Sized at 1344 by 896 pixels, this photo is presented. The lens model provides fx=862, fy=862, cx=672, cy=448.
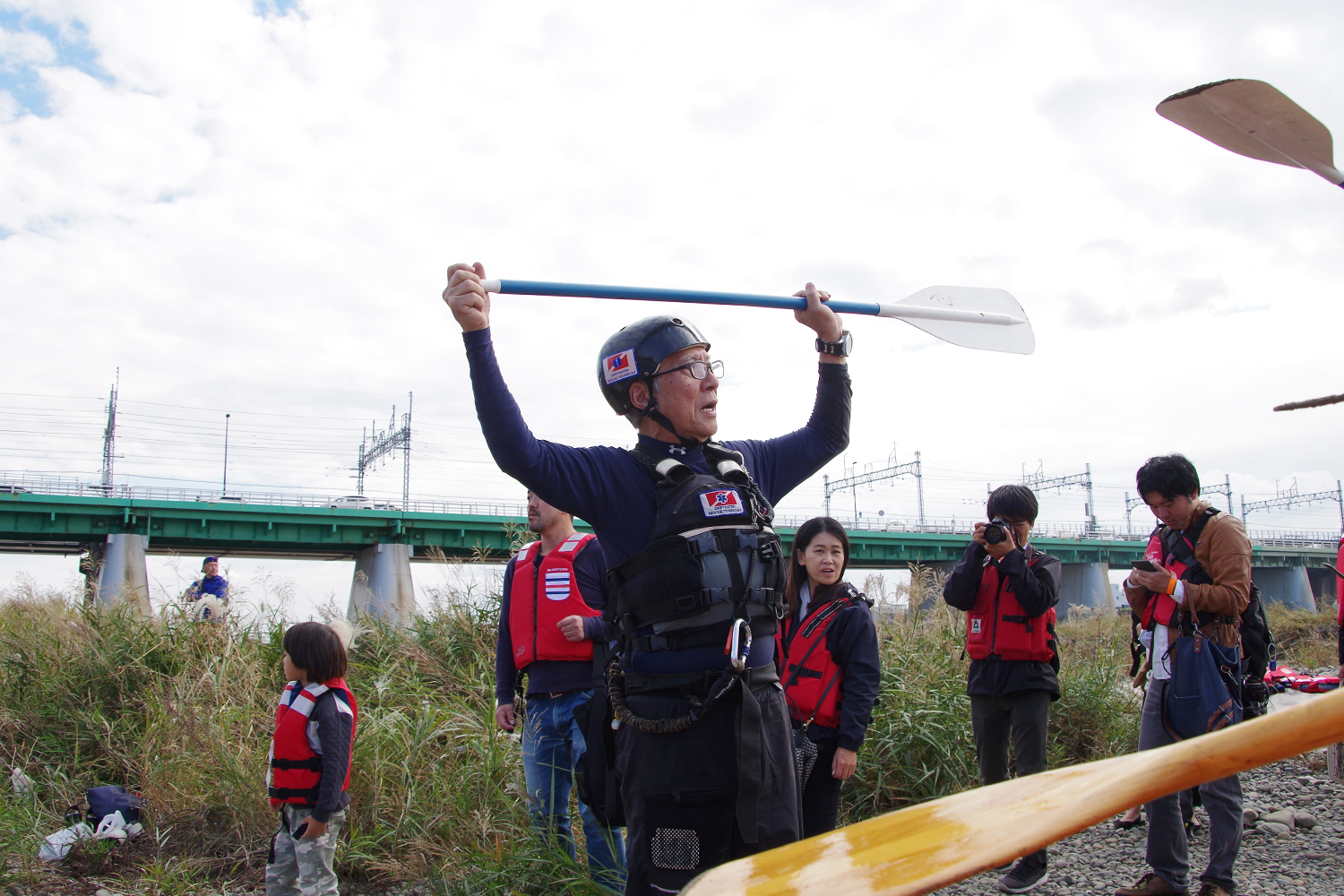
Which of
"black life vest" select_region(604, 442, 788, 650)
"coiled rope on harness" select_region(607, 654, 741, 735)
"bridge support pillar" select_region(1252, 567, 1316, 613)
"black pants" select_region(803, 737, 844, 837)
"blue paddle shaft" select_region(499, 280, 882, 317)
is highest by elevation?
"blue paddle shaft" select_region(499, 280, 882, 317)

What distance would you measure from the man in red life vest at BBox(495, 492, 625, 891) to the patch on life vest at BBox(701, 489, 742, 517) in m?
1.86

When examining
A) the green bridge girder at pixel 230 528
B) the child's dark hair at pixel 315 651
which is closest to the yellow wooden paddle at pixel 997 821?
the child's dark hair at pixel 315 651

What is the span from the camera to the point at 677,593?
2213mm

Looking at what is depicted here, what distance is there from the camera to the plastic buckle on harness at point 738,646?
2131 millimetres

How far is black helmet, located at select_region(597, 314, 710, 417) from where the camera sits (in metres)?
2.60

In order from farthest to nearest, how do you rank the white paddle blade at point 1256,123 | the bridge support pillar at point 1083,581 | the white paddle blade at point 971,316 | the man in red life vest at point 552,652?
the bridge support pillar at point 1083,581
the man in red life vest at point 552,652
the white paddle blade at point 971,316
the white paddle blade at point 1256,123

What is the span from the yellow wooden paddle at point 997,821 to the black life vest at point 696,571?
1.24m

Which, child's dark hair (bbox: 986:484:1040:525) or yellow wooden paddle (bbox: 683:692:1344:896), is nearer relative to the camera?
yellow wooden paddle (bbox: 683:692:1344:896)

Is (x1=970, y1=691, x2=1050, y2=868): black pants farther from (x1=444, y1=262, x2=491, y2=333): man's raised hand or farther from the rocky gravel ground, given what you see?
(x1=444, y1=262, x2=491, y2=333): man's raised hand

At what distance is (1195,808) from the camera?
17.4 ft

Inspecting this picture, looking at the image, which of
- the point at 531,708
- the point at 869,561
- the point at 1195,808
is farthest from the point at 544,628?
the point at 869,561

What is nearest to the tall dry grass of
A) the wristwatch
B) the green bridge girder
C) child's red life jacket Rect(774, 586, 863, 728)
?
child's red life jacket Rect(774, 586, 863, 728)

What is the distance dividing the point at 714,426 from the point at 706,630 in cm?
65

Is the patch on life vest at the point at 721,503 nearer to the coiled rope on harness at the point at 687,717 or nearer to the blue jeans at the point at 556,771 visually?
the coiled rope on harness at the point at 687,717
